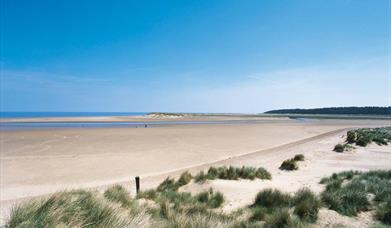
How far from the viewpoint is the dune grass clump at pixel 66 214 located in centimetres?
359

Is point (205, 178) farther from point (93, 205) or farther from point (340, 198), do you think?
point (93, 205)

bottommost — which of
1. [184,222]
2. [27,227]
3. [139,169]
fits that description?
[139,169]

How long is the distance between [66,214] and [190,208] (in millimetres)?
3116

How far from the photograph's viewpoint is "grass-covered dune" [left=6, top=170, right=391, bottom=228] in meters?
3.92

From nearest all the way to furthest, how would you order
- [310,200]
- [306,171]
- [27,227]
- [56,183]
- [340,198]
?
[27,227], [310,200], [340,198], [56,183], [306,171]

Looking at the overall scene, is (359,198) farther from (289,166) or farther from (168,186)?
(289,166)

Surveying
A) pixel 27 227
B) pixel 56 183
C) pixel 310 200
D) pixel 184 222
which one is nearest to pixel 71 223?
pixel 27 227

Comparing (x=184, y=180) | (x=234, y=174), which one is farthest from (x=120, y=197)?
(x=234, y=174)

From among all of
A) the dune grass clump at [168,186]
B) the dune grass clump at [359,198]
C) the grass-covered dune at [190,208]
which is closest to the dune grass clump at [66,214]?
the grass-covered dune at [190,208]

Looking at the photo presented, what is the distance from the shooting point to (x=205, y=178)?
981 centimetres

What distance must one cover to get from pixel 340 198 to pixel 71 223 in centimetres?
605

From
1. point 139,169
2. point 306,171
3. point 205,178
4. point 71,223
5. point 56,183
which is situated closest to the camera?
point 71,223

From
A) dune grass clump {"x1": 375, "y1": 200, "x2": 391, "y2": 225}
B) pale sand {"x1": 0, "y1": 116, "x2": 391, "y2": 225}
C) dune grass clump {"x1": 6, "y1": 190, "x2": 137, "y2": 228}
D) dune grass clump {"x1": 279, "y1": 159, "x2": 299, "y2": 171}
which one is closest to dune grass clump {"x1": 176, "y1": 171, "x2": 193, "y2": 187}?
pale sand {"x1": 0, "y1": 116, "x2": 391, "y2": 225}

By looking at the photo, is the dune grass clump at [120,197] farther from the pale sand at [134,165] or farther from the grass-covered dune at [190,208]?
the pale sand at [134,165]
